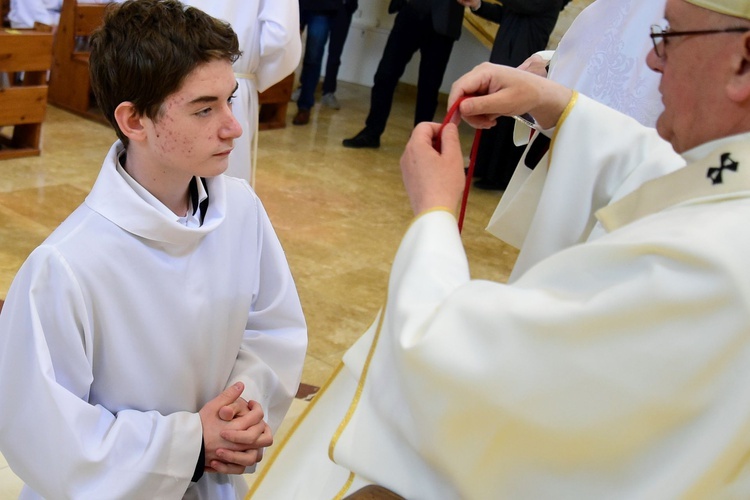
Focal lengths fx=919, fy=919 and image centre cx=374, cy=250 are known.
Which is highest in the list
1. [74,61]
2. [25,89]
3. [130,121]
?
[130,121]

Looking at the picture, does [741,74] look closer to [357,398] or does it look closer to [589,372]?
[589,372]

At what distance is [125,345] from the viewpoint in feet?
6.14

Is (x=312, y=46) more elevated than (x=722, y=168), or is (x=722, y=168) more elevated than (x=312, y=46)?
(x=722, y=168)

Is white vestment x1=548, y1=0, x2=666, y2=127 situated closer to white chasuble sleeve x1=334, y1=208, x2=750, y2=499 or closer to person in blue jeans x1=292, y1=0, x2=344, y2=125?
white chasuble sleeve x1=334, y1=208, x2=750, y2=499

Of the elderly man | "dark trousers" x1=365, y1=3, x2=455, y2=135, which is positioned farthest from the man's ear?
"dark trousers" x1=365, y1=3, x2=455, y2=135

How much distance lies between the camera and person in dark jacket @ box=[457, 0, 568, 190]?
638cm

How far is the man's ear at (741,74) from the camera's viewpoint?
120 cm

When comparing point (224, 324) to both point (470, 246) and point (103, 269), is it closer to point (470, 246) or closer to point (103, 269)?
point (103, 269)

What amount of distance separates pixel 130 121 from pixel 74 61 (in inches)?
221

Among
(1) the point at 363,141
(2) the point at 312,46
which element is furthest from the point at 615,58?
(2) the point at 312,46

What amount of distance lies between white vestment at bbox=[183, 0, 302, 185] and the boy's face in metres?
2.24

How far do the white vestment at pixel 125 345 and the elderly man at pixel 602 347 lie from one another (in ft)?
2.13

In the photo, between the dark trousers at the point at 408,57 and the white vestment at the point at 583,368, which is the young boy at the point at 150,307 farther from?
the dark trousers at the point at 408,57

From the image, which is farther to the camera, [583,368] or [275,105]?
[275,105]
